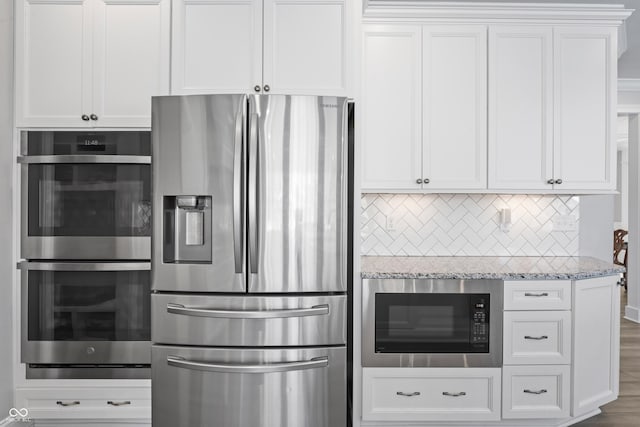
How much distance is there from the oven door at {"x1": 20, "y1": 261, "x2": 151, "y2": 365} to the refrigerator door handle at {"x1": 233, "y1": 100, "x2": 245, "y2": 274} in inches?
22.3

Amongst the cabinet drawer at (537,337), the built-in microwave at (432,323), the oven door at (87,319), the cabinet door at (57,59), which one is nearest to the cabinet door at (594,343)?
the cabinet drawer at (537,337)

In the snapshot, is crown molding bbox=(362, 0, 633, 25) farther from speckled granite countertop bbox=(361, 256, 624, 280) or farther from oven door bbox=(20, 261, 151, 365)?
oven door bbox=(20, 261, 151, 365)

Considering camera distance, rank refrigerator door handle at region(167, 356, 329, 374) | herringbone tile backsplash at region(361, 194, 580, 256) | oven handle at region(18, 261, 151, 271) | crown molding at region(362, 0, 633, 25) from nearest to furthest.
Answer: refrigerator door handle at region(167, 356, 329, 374)
oven handle at region(18, 261, 151, 271)
crown molding at region(362, 0, 633, 25)
herringbone tile backsplash at region(361, 194, 580, 256)

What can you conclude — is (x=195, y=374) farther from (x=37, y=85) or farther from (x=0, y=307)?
(x=37, y=85)

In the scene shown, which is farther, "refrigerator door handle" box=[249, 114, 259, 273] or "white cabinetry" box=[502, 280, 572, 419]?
"white cabinetry" box=[502, 280, 572, 419]

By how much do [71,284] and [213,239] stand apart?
0.85 meters

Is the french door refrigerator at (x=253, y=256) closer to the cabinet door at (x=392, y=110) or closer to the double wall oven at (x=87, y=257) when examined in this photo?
the double wall oven at (x=87, y=257)

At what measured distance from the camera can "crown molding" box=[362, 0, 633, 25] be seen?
9.43ft

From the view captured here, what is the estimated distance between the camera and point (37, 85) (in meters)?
2.53

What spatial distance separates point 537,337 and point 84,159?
256cm

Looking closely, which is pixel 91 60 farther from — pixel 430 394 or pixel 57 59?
pixel 430 394

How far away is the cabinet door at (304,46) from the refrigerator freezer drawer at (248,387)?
1356 millimetres

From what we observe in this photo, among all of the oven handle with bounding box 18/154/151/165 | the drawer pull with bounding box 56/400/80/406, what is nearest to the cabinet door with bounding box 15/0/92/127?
the oven handle with bounding box 18/154/151/165

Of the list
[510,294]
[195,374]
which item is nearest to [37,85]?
[195,374]
